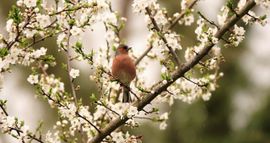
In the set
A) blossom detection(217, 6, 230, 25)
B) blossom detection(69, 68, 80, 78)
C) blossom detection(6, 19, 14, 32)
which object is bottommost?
blossom detection(6, 19, 14, 32)

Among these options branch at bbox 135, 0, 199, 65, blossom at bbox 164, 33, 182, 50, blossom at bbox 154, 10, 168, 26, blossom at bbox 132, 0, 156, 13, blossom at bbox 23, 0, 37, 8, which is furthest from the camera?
branch at bbox 135, 0, 199, 65

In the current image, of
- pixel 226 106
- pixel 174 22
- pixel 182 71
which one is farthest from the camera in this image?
pixel 226 106

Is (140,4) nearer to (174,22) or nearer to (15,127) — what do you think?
(174,22)

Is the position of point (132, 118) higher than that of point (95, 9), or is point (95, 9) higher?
point (95, 9)

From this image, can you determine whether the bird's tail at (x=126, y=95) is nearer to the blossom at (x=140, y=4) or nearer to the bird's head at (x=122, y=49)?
the bird's head at (x=122, y=49)

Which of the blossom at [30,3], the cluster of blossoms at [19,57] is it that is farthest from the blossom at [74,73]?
the blossom at [30,3]

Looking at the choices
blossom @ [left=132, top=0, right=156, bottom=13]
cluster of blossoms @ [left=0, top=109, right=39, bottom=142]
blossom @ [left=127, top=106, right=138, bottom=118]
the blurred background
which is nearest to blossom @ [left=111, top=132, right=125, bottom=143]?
blossom @ [left=127, top=106, right=138, bottom=118]

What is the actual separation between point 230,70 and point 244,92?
45 centimetres

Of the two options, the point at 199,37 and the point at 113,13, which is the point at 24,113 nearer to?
the point at 113,13

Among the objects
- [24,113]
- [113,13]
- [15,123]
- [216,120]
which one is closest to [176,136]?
[216,120]

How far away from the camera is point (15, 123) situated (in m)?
4.81

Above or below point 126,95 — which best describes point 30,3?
below

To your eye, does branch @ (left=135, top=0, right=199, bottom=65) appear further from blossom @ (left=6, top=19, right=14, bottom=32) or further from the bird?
blossom @ (left=6, top=19, right=14, bottom=32)

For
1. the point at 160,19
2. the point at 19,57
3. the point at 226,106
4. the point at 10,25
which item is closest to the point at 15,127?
the point at 19,57
